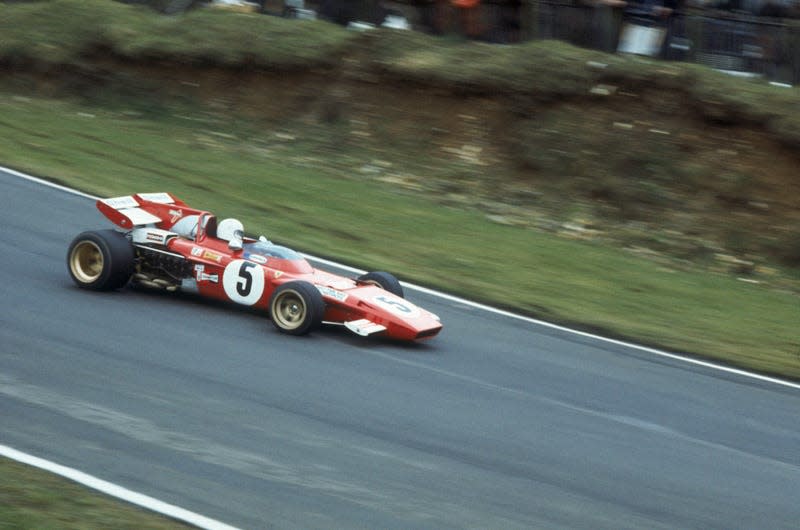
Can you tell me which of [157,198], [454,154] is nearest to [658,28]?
[454,154]

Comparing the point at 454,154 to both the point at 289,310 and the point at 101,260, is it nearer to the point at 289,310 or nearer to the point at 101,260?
the point at 101,260

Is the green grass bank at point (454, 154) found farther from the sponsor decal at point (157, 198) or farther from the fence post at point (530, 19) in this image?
the sponsor decal at point (157, 198)

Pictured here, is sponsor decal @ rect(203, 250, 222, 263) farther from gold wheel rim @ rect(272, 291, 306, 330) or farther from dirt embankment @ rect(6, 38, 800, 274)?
dirt embankment @ rect(6, 38, 800, 274)

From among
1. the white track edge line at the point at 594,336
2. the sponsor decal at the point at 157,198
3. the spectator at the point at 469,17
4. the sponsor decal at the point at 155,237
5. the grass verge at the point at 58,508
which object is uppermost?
the spectator at the point at 469,17

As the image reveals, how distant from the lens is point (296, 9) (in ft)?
77.4

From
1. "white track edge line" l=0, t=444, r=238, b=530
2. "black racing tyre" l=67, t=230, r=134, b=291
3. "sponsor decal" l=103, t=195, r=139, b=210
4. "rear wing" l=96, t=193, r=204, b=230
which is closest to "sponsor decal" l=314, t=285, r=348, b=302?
"rear wing" l=96, t=193, r=204, b=230

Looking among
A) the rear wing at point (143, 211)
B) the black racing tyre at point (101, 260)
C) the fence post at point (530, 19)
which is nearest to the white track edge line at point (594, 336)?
the rear wing at point (143, 211)

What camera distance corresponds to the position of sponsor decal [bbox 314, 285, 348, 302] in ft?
35.0

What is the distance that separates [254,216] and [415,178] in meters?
4.10

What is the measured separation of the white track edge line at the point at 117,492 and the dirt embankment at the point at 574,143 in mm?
11191

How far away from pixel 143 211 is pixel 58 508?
221 inches

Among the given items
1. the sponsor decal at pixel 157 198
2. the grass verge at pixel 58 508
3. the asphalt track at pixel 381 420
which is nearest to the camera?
the grass verge at pixel 58 508

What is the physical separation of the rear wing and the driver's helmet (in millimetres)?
373

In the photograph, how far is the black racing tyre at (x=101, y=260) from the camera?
435 inches
